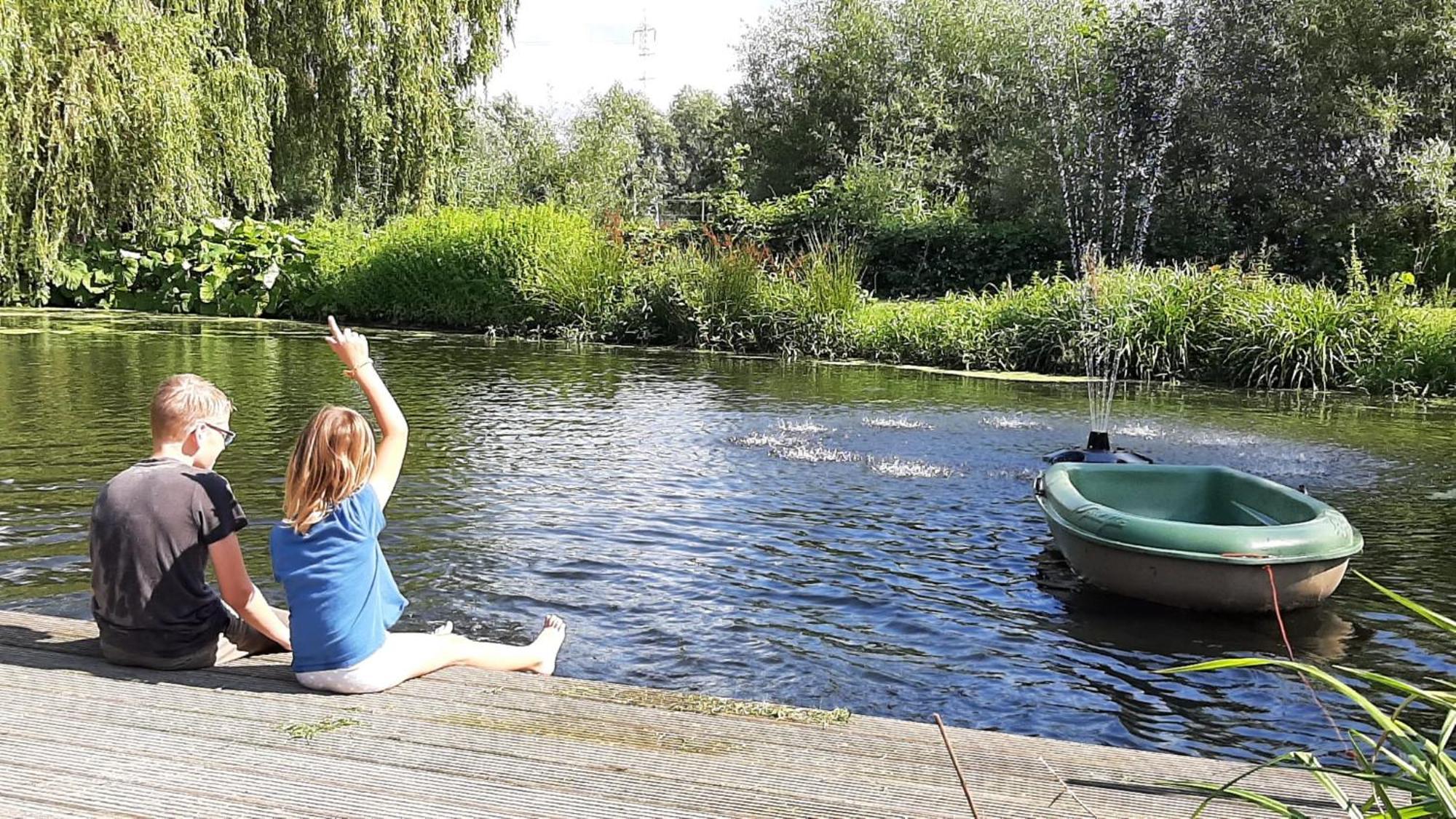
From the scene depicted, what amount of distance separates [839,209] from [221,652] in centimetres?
2365

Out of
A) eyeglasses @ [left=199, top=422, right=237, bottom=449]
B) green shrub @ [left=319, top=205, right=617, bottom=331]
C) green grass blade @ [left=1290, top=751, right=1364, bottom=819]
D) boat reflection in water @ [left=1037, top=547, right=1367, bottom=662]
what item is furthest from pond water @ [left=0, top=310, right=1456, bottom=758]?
green shrub @ [left=319, top=205, right=617, bottom=331]

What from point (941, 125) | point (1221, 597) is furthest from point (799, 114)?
point (1221, 597)

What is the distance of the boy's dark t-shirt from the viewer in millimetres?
3377

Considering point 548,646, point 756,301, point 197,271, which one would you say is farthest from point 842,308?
point 548,646

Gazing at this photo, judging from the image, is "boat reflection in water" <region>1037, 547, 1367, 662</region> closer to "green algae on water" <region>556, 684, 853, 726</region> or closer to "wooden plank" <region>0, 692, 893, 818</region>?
"green algae on water" <region>556, 684, 853, 726</region>

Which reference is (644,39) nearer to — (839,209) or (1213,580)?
(839,209)

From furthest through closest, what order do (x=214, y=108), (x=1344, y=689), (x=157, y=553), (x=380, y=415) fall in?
(x=214, y=108), (x=380, y=415), (x=157, y=553), (x=1344, y=689)

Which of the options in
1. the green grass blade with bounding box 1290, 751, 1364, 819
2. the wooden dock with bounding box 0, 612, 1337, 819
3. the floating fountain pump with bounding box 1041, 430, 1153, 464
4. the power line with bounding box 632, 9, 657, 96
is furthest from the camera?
the power line with bounding box 632, 9, 657, 96

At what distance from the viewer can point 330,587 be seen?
3.36 metres

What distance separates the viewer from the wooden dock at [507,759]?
2584 millimetres

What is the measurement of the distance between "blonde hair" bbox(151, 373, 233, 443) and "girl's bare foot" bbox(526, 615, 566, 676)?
1245mm

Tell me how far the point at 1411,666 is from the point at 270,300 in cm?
2271

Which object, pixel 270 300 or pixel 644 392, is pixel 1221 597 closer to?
pixel 644 392

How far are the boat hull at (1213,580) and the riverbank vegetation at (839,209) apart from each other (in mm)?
10841
